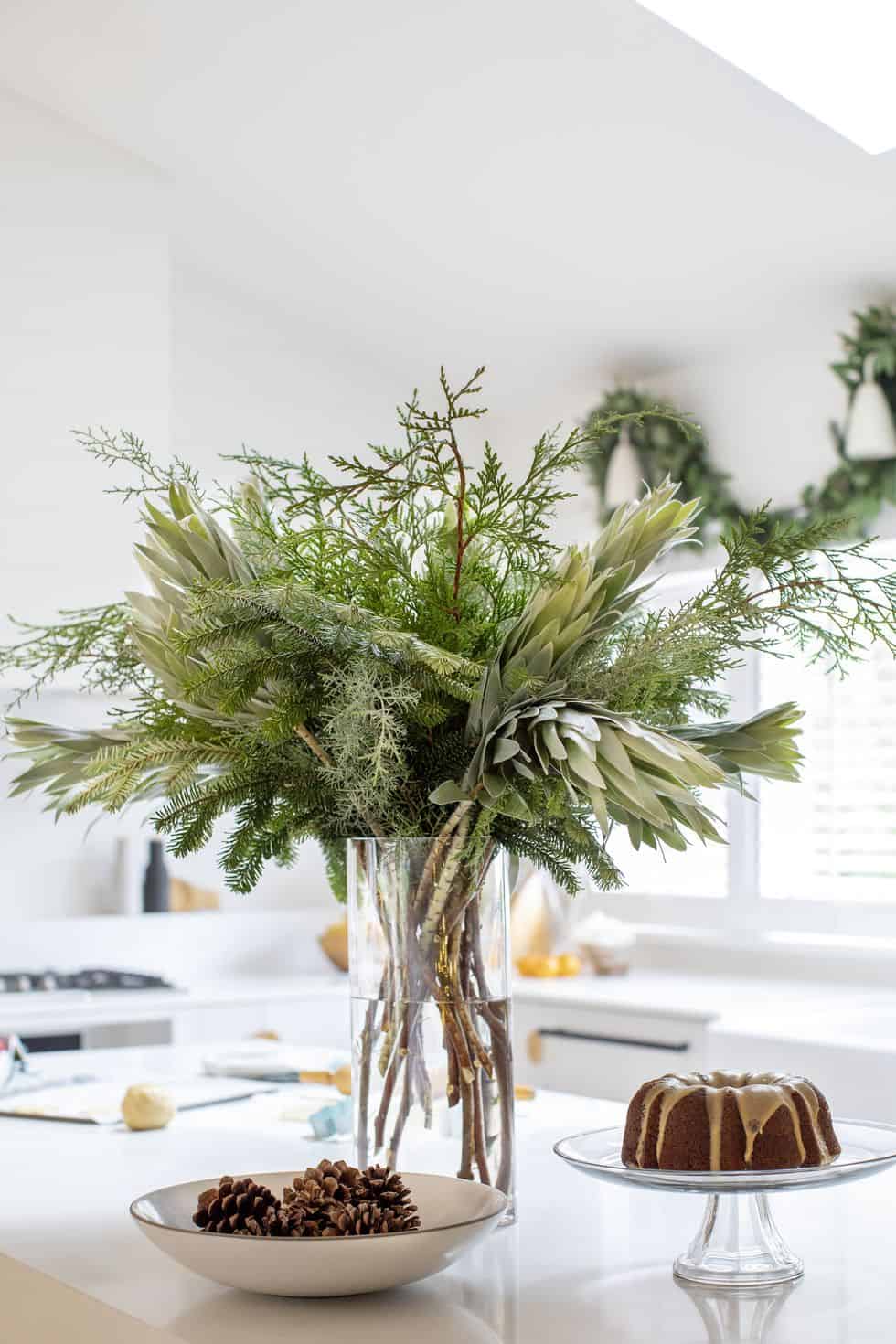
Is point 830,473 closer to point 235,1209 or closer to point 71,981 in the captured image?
point 71,981

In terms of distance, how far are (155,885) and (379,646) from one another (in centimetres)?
335

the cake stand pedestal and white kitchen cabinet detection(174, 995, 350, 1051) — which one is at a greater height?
the cake stand pedestal

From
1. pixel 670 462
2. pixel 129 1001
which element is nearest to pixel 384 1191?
pixel 129 1001

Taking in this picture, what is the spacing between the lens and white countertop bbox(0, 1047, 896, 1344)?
3.27 feet

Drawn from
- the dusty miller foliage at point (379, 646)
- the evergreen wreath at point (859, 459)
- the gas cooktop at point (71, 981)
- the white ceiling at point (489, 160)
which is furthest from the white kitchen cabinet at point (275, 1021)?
the dusty miller foliage at point (379, 646)

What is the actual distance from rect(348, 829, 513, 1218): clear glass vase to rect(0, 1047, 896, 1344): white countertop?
0.04 metres

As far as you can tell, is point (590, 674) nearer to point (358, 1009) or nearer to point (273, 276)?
point (358, 1009)

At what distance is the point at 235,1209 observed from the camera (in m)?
1.08

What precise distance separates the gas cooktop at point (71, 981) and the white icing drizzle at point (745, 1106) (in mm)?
3006

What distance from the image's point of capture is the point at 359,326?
15.2ft

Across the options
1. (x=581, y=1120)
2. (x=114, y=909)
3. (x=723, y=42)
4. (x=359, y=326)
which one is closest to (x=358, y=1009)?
(x=581, y=1120)

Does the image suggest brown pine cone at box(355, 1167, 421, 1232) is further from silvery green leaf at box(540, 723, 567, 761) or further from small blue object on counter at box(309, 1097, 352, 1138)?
small blue object on counter at box(309, 1097, 352, 1138)

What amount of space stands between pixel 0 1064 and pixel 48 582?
159 cm

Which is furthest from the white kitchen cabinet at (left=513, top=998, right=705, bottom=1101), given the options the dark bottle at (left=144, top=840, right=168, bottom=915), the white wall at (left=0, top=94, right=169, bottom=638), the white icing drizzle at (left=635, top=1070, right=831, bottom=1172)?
the white icing drizzle at (left=635, top=1070, right=831, bottom=1172)
